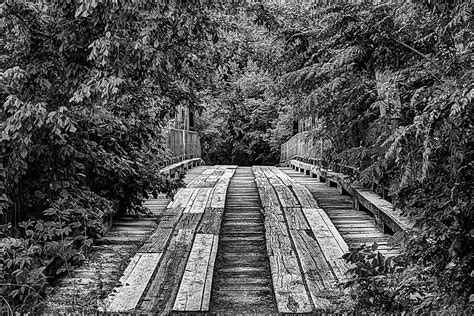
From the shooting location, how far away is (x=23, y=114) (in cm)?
375

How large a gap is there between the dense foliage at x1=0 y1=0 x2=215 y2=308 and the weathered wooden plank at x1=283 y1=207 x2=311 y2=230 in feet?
6.70

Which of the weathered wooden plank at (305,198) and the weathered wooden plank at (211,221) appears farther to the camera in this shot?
the weathered wooden plank at (305,198)

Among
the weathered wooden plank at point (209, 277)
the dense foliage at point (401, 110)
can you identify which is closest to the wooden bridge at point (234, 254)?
the weathered wooden plank at point (209, 277)

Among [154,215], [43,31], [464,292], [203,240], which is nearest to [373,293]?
[464,292]

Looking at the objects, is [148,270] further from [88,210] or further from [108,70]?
[108,70]

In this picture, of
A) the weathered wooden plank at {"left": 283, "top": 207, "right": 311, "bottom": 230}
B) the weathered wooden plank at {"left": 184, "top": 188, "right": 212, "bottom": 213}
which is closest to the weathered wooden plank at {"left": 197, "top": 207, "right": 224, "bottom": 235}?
the weathered wooden plank at {"left": 184, "top": 188, "right": 212, "bottom": 213}

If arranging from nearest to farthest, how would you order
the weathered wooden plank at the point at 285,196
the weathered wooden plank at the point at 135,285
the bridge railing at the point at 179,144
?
1. the weathered wooden plank at the point at 135,285
2. the weathered wooden plank at the point at 285,196
3. the bridge railing at the point at 179,144

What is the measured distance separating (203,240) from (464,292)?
2.95 m

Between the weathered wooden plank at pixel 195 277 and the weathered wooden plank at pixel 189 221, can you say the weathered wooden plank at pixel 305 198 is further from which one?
the weathered wooden plank at pixel 195 277

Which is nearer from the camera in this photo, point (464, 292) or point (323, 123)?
point (464, 292)

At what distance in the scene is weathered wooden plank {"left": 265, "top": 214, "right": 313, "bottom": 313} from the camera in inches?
145

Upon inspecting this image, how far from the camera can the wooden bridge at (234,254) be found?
3.83 m

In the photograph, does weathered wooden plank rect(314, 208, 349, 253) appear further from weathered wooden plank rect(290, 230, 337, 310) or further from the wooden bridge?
weathered wooden plank rect(290, 230, 337, 310)

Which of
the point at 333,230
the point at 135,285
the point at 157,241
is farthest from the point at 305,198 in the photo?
the point at 135,285
